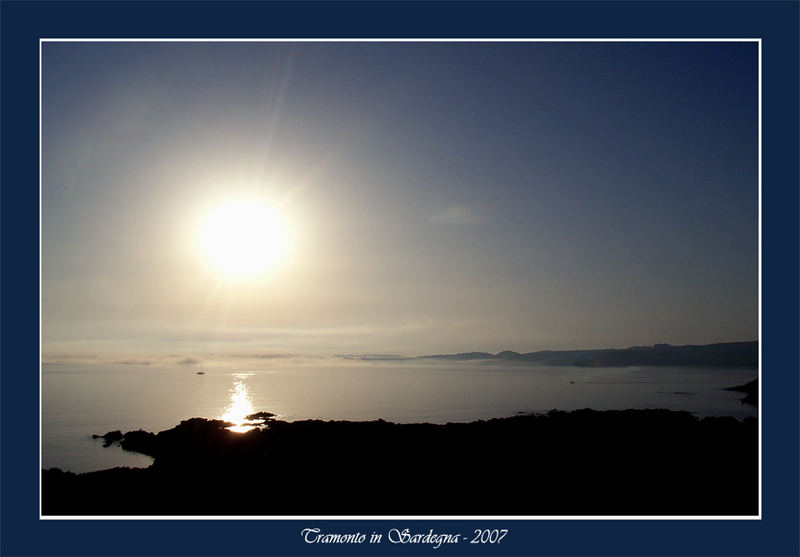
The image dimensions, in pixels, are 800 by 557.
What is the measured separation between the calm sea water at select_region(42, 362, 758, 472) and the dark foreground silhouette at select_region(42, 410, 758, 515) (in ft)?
38.9

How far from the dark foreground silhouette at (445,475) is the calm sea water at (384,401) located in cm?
1185

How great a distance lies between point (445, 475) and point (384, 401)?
32.2 metres

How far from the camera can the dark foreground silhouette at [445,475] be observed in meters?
14.6

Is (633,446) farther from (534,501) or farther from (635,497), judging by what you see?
(534,501)

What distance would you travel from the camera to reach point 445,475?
16.3 meters

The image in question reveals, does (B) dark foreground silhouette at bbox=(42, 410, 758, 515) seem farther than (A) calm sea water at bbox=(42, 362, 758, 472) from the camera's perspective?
No

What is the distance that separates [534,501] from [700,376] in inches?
1716

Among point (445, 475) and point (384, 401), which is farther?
point (384, 401)

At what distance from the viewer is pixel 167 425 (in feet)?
136

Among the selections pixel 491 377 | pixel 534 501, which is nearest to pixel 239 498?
pixel 534 501

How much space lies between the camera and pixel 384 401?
4803 cm

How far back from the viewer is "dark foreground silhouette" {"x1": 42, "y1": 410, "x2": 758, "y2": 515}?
1461 centimetres

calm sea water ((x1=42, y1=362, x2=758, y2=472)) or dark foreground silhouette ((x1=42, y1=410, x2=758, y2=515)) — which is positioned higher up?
dark foreground silhouette ((x1=42, y1=410, x2=758, y2=515))

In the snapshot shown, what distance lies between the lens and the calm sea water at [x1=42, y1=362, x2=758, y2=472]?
36.5 m
